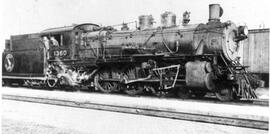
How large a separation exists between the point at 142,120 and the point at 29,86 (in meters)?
11.9

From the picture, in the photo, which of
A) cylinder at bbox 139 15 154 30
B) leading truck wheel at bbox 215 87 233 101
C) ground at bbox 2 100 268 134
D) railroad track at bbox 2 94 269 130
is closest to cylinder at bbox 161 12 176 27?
cylinder at bbox 139 15 154 30

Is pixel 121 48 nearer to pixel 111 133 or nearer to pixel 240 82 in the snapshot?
pixel 240 82

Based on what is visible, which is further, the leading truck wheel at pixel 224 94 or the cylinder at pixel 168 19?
the cylinder at pixel 168 19

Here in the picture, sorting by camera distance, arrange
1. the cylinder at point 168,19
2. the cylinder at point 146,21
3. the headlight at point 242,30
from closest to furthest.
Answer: the headlight at point 242,30
the cylinder at point 168,19
the cylinder at point 146,21

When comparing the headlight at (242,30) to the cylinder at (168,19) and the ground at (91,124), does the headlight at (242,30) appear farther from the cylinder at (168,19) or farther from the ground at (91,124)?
the ground at (91,124)

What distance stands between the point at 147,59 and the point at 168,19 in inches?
76.1

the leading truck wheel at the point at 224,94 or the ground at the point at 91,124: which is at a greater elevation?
the leading truck wheel at the point at 224,94

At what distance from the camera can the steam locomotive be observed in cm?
1206

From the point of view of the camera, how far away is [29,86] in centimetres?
1856

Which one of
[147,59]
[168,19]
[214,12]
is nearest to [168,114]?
[147,59]

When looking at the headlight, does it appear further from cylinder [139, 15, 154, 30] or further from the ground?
the ground

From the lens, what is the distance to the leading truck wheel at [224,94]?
12.3m

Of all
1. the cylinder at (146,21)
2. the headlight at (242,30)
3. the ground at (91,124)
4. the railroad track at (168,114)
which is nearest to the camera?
the ground at (91,124)

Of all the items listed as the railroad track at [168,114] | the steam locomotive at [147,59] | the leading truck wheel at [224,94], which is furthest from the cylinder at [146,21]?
the railroad track at [168,114]
